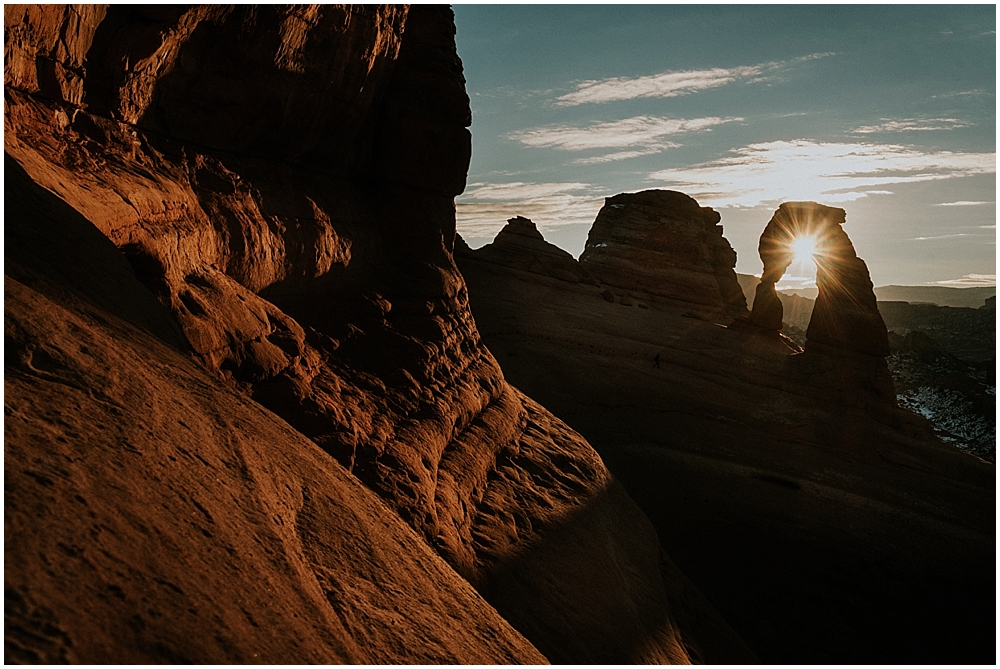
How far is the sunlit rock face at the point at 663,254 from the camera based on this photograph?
36.8m

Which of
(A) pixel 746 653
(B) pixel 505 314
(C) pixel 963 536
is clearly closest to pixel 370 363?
(A) pixel 746 653

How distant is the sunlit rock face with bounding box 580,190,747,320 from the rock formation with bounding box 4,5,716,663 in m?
27.0

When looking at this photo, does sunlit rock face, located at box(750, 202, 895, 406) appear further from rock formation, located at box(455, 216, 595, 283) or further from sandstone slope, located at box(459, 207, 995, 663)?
rock formation, located at box(455, 216, 595, 283)

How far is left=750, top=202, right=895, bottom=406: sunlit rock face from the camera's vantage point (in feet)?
73.2

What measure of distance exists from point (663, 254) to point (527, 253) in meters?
12.5

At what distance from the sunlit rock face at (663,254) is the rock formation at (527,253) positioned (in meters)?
7.12

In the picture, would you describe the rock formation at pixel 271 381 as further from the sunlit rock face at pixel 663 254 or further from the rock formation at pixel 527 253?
the sunlit rock face at pixel 663 254

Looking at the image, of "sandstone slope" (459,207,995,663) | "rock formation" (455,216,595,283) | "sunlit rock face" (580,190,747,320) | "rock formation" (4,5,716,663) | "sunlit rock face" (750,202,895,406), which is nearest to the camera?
"rock formation" (4,5,716,663)

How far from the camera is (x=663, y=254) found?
3803 centimetres

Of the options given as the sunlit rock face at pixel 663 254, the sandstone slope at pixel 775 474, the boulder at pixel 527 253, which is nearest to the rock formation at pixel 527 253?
the boulder at pixel 527 253

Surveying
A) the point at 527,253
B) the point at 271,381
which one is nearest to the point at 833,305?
the point at 527,253

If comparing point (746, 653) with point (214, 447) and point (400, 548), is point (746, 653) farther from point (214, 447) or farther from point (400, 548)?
point (214, 447)

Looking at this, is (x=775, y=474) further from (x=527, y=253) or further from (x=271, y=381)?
(x=527, y=253)

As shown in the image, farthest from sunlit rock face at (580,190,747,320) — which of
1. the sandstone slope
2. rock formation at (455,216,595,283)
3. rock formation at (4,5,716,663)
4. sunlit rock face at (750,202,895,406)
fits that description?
rock formation at (4,5,716,663)
